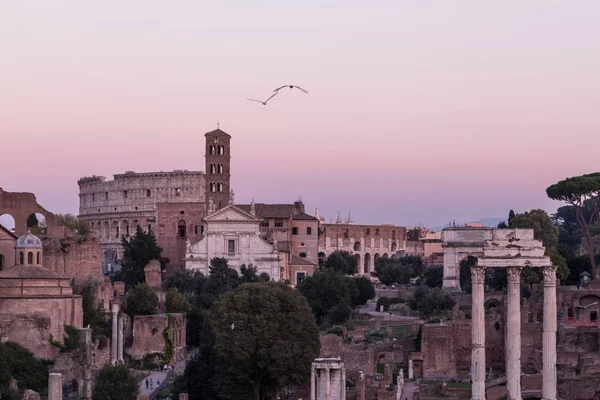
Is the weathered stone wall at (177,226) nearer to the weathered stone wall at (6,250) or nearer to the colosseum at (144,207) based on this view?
the colosseum at (144,207)

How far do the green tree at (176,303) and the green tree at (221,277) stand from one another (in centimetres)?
667

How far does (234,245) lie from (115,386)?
42.4 metres

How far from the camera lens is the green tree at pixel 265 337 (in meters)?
52.3

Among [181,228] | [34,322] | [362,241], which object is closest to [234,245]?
[181,228]

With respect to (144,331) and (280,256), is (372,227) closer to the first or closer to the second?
(280,256)

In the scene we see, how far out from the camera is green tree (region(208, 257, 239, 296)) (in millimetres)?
76312

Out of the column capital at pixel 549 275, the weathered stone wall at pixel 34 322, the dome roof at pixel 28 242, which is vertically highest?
the dome roof at pixel 28 242

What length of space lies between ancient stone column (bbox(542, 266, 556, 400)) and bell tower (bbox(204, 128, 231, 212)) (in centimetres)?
5245

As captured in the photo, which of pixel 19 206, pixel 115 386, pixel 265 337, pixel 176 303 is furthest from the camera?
pixel 19 206

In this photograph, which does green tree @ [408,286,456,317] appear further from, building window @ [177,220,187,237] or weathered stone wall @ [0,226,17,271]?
building window @ [177,220,187,237]

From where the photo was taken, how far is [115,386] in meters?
46.9

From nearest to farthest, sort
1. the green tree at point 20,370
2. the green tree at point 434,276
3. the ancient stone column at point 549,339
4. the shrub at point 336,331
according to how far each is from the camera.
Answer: the ancient stone column at point 549,339, the green tree at point 20,370, the shrub at point 336,331, the green tree at point 434,276

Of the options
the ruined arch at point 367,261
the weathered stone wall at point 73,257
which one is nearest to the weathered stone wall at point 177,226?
the ruined arch at point 367,261

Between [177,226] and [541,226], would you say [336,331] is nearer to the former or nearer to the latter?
[541,226]
